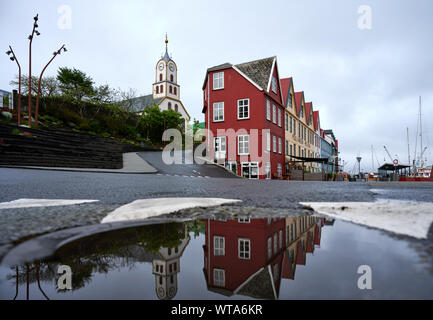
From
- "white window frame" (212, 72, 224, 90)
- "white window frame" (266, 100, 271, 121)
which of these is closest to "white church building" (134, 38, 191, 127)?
"white window frame" (212, 72, 224, 90)

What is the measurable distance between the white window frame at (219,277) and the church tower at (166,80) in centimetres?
7469

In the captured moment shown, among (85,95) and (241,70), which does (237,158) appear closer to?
(241,70)

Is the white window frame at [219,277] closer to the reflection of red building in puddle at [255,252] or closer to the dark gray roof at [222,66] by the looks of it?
the reflection of red building in puddle at [255,252]

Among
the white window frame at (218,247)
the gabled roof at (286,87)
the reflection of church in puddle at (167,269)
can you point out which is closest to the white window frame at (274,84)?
the gabled roof at (286,87)

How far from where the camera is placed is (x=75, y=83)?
40188 mm

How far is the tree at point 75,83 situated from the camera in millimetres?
34406

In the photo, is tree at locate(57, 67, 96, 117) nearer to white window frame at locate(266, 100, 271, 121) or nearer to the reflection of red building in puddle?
white window frame at locate(266, 100, 271, 121)

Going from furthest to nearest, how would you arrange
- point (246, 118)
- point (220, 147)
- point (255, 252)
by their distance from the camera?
point (220, 147)
point (246, 118)
point (255, 252)

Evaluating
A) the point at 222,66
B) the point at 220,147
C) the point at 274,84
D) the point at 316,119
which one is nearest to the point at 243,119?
the point at 220,147

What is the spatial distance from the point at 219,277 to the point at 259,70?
2328 centimetres

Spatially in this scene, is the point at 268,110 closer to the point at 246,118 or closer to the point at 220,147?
the point at 246,118

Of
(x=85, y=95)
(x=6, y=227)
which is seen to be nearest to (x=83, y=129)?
(x=85, y=95)
